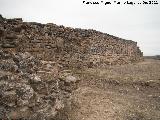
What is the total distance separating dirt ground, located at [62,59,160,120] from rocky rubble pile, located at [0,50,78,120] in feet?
1.84

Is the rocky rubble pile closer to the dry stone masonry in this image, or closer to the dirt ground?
the dry stone masonry

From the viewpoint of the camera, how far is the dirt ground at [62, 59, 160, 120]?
7.50 meters

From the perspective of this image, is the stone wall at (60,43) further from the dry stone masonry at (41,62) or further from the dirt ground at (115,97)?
the dirt ground at (115,97)

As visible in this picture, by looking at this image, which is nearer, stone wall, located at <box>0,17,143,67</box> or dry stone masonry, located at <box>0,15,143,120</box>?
dry stone masonry, located at <box>0,15,143,120</box>

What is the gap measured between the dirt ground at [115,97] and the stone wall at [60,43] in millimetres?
1092

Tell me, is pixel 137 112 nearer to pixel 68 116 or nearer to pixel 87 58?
pixel 68 116

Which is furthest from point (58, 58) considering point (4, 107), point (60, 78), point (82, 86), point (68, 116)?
point (4, 107)

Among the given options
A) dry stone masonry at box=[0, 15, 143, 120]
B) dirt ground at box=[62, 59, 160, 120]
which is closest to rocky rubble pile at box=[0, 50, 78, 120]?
dry stone masonry at box=[0, 15, 143, 120]

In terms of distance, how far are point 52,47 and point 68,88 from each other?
3492 mm

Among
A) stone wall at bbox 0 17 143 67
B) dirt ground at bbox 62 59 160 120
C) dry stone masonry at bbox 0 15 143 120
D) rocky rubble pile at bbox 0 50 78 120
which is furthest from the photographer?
stone wall at bbox 0 17 143 67

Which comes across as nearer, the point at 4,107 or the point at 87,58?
the point at 4,107

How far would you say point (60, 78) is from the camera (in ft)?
25.6

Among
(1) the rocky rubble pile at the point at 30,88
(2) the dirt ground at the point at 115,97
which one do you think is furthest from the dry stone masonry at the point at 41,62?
(2) the dirt ground at the point at 115,97

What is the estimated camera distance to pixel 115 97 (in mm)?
8805
